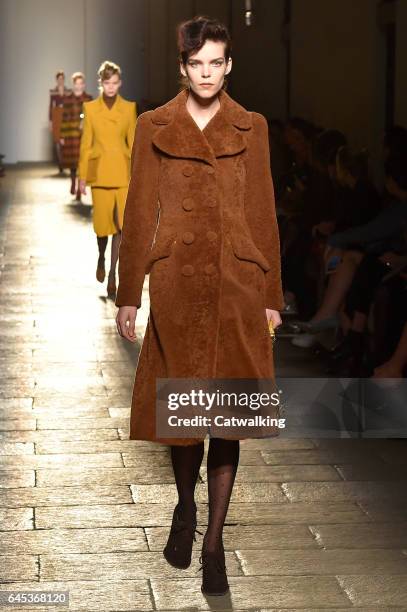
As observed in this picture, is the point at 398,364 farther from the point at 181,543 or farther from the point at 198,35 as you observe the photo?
the point at 198,35

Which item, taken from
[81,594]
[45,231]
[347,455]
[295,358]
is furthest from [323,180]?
[45,231]

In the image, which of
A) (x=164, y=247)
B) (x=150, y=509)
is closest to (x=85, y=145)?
(x=150, y=509)

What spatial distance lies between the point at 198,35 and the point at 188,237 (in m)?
0.55

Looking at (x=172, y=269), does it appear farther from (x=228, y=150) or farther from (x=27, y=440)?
(x=27, y=440)

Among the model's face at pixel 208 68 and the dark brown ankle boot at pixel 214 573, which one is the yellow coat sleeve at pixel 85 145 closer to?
the model's face at pixel 208 68

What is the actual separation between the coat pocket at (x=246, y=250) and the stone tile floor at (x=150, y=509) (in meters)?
0.91

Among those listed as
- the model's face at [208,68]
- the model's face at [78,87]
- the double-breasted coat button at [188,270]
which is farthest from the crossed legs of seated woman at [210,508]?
the model's face at [78,87]

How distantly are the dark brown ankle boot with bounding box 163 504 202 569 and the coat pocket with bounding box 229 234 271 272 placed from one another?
794 mm

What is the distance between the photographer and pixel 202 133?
409 cm

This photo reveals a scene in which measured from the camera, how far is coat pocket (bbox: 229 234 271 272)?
4.06 m

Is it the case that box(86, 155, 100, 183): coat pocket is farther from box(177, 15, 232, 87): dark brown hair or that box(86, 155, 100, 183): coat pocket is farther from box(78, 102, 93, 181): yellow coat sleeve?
box(177, 15, 232, 87): dark brown hair

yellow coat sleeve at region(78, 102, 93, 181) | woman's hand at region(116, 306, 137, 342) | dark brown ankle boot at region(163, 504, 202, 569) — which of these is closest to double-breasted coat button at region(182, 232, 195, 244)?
woman's hand at region(116, 306, 137, 342)

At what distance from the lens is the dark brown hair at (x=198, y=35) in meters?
3.99

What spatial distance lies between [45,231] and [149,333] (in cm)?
1152
